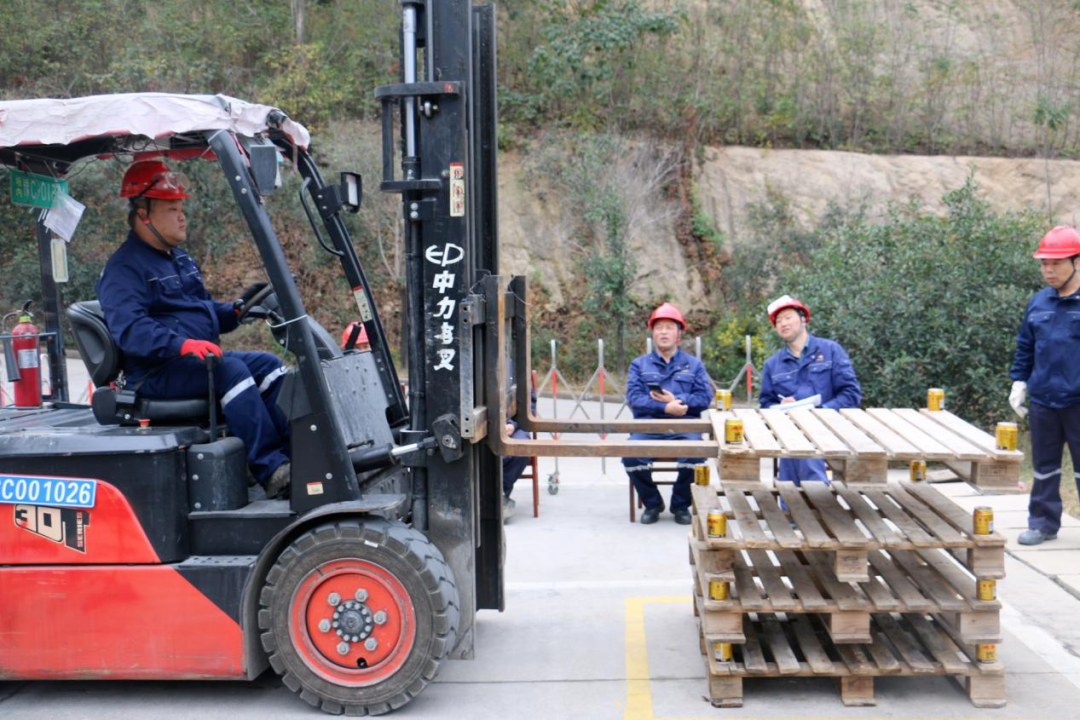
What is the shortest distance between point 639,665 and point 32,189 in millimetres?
4193

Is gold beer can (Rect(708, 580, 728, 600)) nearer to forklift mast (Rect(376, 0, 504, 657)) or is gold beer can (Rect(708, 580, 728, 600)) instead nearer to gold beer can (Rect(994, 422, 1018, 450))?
forklift mast (Rect(376, 0, 504, 657))

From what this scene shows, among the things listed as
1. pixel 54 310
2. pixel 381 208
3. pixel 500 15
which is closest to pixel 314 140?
pixel 381 208

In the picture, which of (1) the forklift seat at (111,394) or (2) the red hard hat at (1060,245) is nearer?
(1) the forklift seat at (111,394)

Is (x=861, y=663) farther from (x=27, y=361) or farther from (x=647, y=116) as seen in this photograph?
(x=647, y=116)

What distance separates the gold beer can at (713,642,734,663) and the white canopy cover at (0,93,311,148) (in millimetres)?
3351

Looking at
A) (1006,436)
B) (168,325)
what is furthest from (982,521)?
(168,325)

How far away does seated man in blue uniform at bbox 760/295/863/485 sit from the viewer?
23.7ft

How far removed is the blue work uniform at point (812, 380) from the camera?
7207 millimetres

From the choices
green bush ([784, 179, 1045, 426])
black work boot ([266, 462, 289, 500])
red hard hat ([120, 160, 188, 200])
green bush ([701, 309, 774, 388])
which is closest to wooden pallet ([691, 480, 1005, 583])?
black work boot ([266, 462, 289, 500])

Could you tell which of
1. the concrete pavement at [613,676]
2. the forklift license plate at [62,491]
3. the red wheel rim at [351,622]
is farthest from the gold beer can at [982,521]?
the forklift license plate at [62,491]

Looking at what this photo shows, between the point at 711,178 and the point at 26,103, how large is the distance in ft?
54.2

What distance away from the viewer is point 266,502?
16.4 feet

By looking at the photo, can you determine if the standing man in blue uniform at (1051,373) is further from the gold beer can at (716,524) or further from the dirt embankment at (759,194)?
the dirt embankment at (759,194)

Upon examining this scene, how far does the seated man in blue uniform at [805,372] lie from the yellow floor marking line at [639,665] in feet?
5.10
